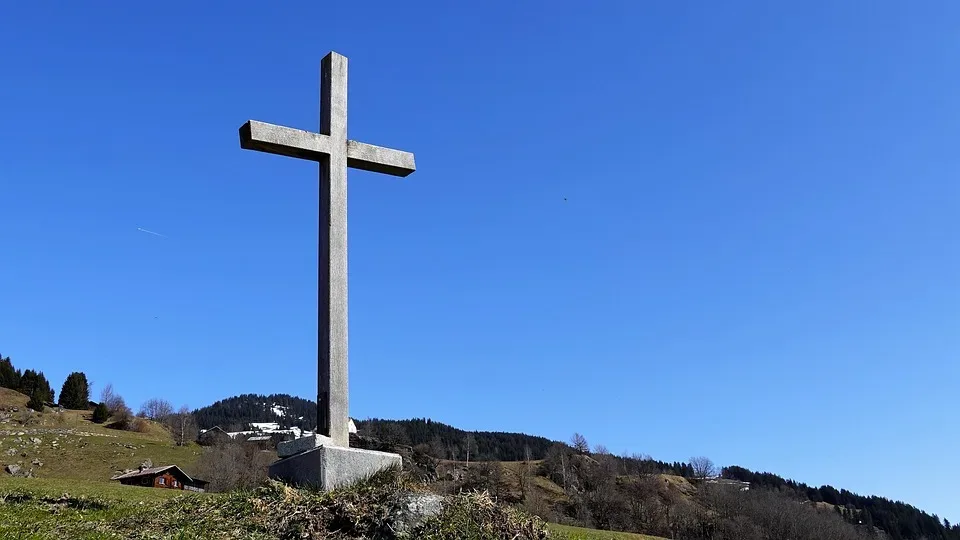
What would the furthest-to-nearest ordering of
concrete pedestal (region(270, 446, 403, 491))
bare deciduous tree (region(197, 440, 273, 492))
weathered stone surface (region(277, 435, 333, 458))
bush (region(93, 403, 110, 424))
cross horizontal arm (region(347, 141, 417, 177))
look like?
bush (region(93, 403, 110, 424))
bare deciduous tree (region(197, 440, 273, 492))
cross horizontal arm (region(347, 141, 417, 177))
weathered stone surface (region(277, 435, 333, 458))
concrete pedestal (region(270, 446, 403, 491))

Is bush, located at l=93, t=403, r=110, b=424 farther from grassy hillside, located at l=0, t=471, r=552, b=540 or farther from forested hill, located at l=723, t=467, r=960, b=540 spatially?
grassy hillside, located at l=0, t=471, r=552, b=540

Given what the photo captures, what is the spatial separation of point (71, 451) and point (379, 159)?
250ft

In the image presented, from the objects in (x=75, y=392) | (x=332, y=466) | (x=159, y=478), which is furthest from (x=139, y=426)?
(x=332, y=466)

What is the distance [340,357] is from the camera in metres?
9.24

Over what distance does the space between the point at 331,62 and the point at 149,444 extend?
284 feet

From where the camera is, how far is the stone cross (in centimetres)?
→ 911

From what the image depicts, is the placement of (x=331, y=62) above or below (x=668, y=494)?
above

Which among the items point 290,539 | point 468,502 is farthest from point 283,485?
point 468,502

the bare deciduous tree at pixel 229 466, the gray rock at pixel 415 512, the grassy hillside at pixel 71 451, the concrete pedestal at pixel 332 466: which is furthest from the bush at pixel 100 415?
the gray rock at pixel 415 512

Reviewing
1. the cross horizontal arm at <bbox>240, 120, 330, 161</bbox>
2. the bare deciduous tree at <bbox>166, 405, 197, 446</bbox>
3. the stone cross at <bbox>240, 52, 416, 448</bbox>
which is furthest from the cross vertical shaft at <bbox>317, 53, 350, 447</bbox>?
the bare deciduous tree at <bbox>166, 405, 197, 446</bbox>

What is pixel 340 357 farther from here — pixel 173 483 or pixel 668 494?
pixel 668 494

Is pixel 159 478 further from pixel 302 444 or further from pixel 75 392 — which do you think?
pixel 75 392

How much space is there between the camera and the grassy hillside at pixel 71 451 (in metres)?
66.8

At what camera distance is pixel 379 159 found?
10.4 m
